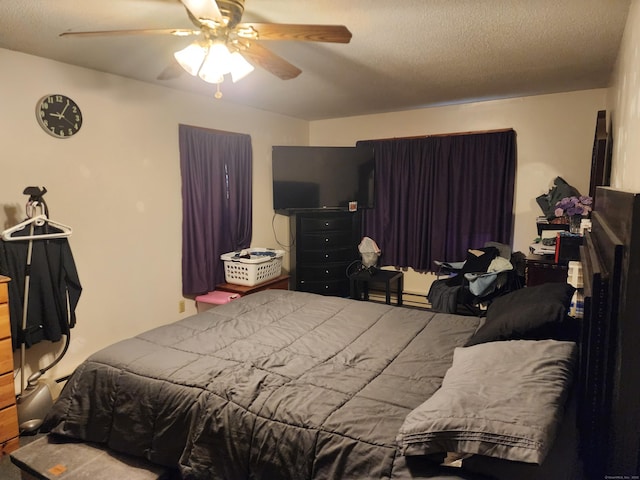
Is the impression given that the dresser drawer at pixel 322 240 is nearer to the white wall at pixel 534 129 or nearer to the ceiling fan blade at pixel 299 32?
the white wall at pixel 534 129

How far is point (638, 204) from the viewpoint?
87 cm

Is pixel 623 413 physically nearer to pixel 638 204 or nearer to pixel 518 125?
pixel 638 204

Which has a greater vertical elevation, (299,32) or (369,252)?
(299,32)

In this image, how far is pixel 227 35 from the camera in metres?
1.83

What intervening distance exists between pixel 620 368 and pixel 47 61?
138 inches

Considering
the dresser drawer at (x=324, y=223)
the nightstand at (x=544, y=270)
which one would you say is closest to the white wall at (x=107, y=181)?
the dresser drawer at (x=324, y=223)

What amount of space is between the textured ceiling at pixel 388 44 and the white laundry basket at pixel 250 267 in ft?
5.25

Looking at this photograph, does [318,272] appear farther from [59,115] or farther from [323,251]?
[59,115]

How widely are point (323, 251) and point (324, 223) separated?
332mm

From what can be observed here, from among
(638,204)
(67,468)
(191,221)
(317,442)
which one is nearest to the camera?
(638,204)

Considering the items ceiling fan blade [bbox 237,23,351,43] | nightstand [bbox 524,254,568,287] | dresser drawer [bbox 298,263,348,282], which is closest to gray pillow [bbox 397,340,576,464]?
ceiling fan blade [bbox 237,23,351,43]

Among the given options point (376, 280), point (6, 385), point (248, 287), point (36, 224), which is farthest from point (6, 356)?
point (376, 280)

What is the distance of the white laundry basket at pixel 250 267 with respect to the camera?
13.0 ft

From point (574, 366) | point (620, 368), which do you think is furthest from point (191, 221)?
point (620, 368)
